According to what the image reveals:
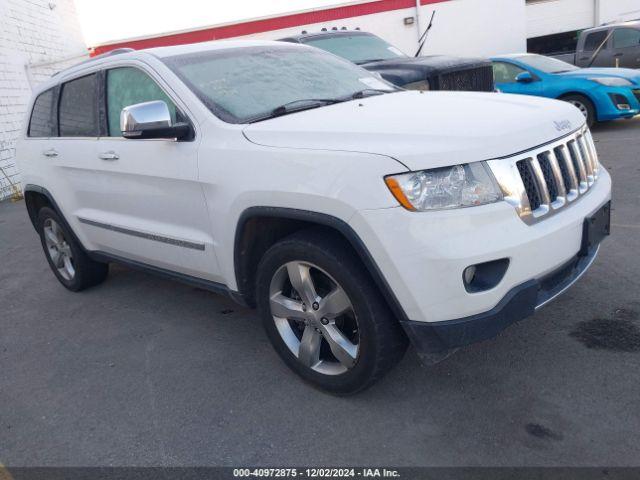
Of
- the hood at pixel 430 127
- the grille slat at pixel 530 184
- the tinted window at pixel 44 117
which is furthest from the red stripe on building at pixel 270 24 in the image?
the grille slat at pixel 530 184

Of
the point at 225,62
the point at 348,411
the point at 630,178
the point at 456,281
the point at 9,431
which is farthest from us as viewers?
the point at 630,178

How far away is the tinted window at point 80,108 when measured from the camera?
4.11 m

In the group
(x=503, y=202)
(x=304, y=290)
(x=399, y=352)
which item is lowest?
(x=399, y=352)

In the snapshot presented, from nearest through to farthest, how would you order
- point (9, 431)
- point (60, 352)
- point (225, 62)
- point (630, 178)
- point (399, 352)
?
point (399, 352) < point (9, 431) < point (225, 62) < point (60, 352) < point (630, 178)

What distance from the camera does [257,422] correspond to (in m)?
2.89

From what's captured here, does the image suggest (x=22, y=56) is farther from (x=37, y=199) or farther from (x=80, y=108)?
(x=80, y=108)

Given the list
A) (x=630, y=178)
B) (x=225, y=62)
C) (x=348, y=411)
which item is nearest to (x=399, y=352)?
(x=348, y=411)

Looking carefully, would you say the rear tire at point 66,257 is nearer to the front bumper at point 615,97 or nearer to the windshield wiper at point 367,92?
Answer: the windshield wiper at point 367,92

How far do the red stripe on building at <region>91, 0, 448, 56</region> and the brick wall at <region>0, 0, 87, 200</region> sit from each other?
14.3 feet

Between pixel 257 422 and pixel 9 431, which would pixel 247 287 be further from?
pixel 9 431

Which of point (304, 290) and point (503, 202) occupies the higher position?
point (503, 202)

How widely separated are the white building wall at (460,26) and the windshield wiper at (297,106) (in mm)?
18768

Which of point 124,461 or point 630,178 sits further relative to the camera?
point 630,178

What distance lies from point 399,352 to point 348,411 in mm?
450
